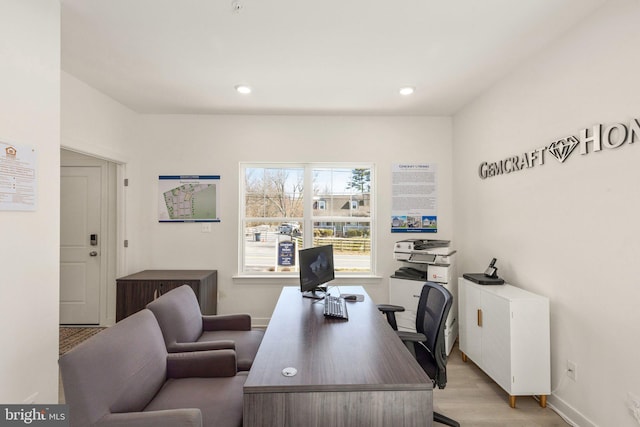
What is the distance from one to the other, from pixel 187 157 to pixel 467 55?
11.2ft

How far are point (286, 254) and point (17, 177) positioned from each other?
287cm

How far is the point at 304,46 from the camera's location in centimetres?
240

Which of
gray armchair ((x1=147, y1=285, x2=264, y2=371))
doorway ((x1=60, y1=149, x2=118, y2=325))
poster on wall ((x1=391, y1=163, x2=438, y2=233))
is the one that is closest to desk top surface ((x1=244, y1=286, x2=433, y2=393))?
gray armchair ((x1=147, y1=285, x2=264, y2=371))

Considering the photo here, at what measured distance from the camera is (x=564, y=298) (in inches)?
88.6

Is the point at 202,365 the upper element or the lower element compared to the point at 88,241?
lower

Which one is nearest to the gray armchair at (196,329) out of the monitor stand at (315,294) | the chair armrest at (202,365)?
the chair armrest at (202,365)

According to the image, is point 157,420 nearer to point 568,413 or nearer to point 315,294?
point 315,294

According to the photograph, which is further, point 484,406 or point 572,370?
point 484,406

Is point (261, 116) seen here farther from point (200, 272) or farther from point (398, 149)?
point (200, 272)

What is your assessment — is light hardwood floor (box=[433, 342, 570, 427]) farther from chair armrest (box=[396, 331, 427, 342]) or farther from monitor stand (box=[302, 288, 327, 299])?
monitor stand (box=[302, 288, 327, 299])

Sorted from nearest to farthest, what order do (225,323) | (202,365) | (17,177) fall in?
(17,177), (202,365), (225,323)

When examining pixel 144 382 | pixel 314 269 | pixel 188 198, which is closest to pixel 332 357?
pixel 144 382

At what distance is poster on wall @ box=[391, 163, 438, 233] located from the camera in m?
4.04

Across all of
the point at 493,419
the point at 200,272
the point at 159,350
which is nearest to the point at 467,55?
the point at 493,419
